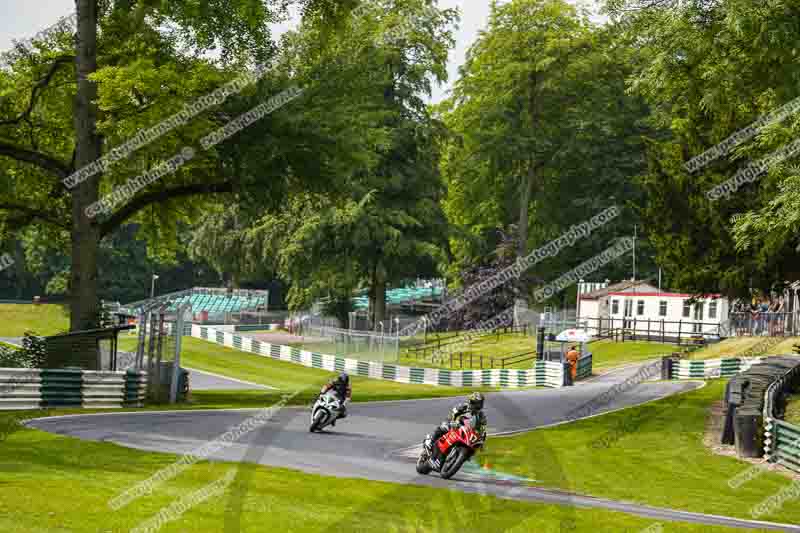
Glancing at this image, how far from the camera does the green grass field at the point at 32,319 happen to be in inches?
2776

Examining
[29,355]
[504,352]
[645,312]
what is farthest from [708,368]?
[29,355]

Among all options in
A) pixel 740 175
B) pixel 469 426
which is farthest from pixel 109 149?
pixel 740 175

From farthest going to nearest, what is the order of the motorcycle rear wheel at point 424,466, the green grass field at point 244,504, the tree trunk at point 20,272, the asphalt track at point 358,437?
the tree trunk at point 20,272, the motorcycle rear wheel at point 424,466, the asphalt track at point 358,437, the green grass field at point 244,504

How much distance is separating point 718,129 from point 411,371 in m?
20.7

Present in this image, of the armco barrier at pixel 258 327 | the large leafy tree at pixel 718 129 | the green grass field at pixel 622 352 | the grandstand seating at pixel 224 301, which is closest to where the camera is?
the large leafy tree at pixel 718 129

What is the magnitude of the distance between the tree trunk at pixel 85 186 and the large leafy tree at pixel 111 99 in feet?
0.09

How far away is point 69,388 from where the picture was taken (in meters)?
23.6

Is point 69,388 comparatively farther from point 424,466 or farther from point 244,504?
point 244,504

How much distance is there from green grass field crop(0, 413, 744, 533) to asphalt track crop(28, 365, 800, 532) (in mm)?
1029

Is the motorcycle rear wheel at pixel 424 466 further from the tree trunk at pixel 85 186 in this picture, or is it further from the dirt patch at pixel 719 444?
the tree trunk at pixel 85 186

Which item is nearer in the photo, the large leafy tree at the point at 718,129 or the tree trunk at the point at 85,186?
the large leafy tree at the point at 718,129

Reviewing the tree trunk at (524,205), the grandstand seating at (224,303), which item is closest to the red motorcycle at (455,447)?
the tree trunk at (524,205)

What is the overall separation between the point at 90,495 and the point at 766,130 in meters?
15.7

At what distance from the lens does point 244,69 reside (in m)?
29.3
